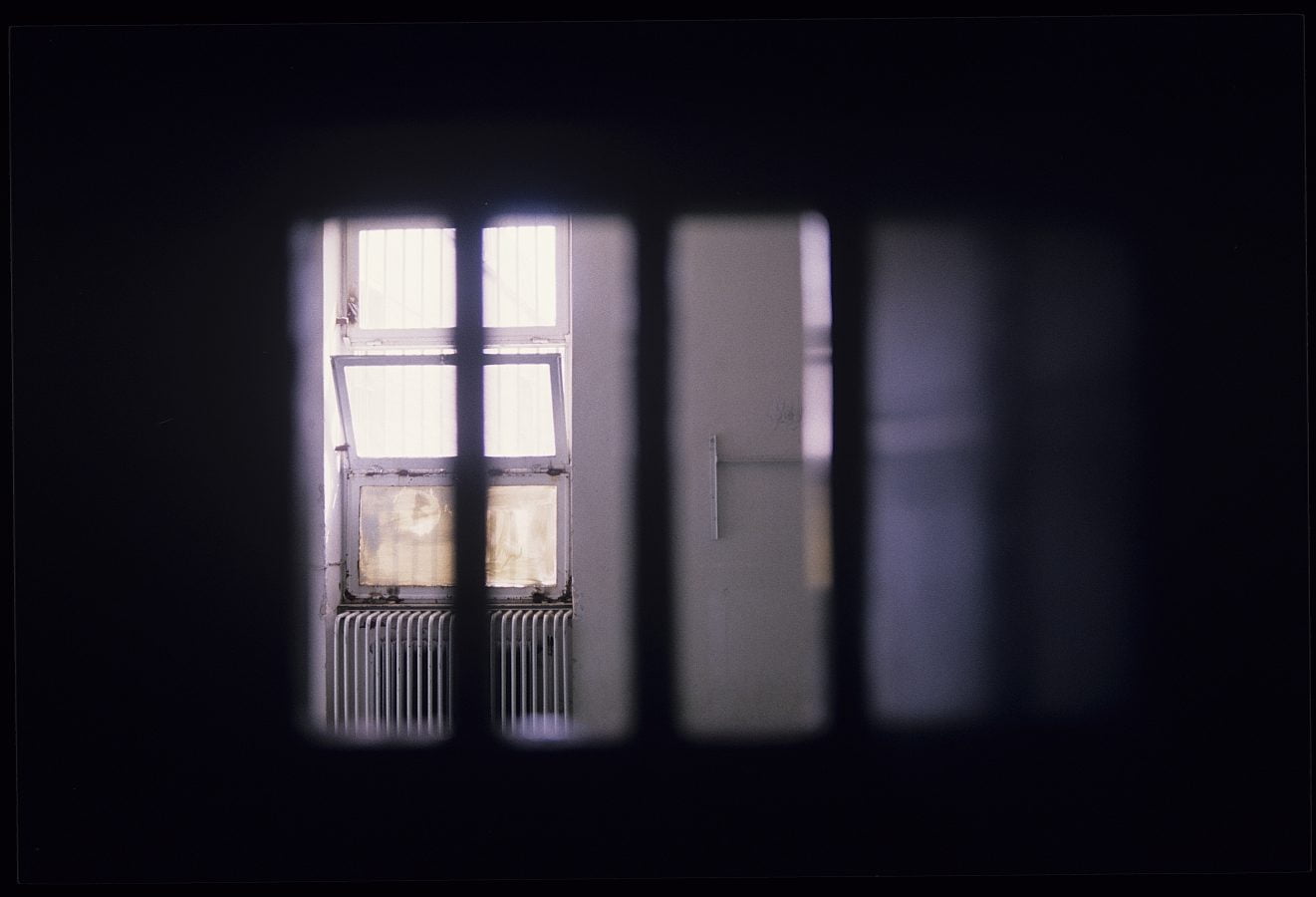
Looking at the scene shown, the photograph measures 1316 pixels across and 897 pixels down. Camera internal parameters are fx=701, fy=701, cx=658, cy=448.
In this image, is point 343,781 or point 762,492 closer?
point 343,781

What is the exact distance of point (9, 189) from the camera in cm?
166

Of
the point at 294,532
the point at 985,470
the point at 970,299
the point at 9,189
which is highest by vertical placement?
the point at 9,189

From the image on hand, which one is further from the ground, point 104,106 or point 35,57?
point 35,57

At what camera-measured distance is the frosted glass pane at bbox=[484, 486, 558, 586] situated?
7.09 ft

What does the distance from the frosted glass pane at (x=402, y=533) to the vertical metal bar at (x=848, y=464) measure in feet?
4.06

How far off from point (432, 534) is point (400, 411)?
1.33 ft

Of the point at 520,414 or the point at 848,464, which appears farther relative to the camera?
the point at 520,414

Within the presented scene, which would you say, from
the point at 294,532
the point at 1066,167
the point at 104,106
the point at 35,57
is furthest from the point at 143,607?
the point at 1066,167

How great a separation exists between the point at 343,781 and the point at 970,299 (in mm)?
1880

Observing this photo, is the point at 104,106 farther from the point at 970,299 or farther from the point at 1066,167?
the point at 1066,167

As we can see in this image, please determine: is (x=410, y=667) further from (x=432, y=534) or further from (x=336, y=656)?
(x=432, y=534)

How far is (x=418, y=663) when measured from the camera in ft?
6.91

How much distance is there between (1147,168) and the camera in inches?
64.6

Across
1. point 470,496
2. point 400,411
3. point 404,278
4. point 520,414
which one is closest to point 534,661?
point 470,496
